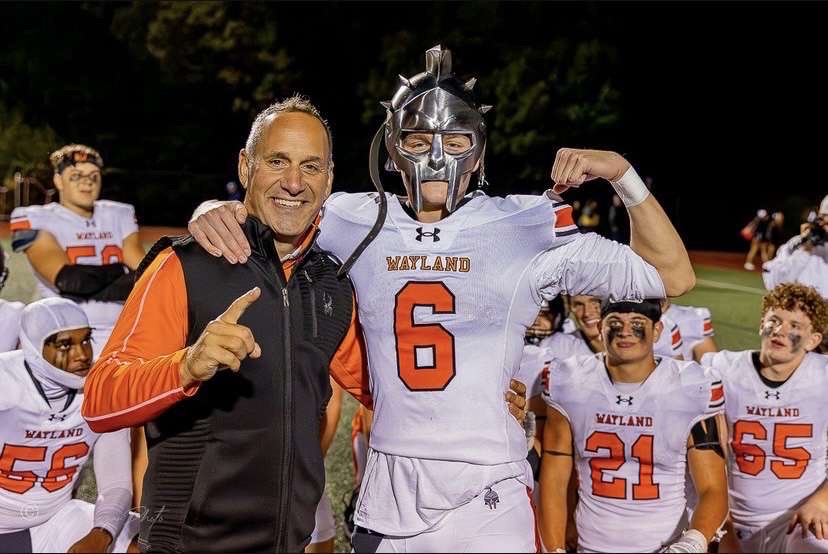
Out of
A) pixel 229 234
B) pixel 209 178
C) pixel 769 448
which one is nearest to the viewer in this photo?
pixel 229 234

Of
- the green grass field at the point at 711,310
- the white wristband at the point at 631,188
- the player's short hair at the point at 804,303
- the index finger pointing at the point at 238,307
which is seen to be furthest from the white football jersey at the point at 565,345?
the index finger pointing at the point at 238,307

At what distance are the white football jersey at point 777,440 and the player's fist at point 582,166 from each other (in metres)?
2.44

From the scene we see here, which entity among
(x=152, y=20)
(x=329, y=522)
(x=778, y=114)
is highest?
(x=152, y=20)

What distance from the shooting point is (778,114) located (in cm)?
2672

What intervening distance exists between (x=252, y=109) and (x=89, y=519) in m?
23.1

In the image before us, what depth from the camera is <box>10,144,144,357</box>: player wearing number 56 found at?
6238mm

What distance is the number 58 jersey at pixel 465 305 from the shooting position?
2584 millimetres

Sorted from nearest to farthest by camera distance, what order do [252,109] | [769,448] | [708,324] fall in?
[769,448], [708,324], [252,109]

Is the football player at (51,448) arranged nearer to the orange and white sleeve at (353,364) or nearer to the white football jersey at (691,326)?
the orange and white sleeve at (353,364)

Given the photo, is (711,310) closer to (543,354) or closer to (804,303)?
(804,303)

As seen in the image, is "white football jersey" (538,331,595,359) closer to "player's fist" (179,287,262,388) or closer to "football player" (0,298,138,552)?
"football player" (0,298,138,552)

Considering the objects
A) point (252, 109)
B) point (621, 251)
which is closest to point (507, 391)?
Result: point (621, 251)

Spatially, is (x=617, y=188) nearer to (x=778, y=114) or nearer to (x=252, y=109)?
(x=252, y=109)

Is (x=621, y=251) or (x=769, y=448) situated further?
(x=769, y=448)
